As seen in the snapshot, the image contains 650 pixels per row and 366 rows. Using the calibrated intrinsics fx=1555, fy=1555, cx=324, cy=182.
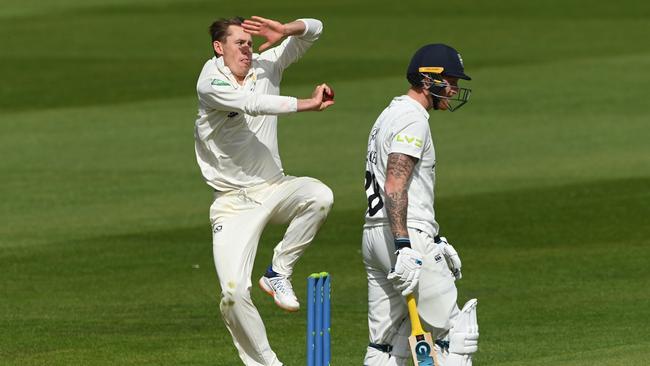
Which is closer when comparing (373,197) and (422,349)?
(422,349)

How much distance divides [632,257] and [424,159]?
Result: 789 cm

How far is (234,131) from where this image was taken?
11172mm

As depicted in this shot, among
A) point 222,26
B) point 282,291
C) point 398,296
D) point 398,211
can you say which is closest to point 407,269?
point 398,211

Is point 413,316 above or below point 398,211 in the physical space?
below

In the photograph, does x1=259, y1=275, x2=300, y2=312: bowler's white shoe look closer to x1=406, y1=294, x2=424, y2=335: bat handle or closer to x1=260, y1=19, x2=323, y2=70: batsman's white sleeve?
→ x1=260, y1=19, x2=323, y2=70: batsman's white sleeve

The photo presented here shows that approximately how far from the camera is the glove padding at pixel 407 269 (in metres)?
9.25

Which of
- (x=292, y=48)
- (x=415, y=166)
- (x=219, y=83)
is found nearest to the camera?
(x=415, y=166)

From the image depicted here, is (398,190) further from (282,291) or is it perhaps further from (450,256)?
(282,291)

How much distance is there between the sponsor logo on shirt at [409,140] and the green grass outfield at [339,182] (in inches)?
118

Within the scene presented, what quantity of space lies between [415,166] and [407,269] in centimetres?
73

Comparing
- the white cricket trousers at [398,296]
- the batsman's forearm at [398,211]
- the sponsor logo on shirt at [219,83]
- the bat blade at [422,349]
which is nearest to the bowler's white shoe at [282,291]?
the white cricket trousers at [398,296]

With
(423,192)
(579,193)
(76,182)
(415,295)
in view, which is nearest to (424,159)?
(423,192)

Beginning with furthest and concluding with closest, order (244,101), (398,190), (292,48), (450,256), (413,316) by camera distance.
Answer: (292,48) < (244,101) < (450,256) < (413,316) < (398,190)

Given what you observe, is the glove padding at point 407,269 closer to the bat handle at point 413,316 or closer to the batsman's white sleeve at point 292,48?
the bat handle at point 413,316
